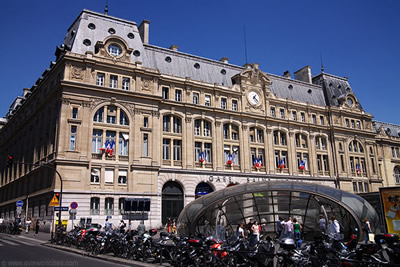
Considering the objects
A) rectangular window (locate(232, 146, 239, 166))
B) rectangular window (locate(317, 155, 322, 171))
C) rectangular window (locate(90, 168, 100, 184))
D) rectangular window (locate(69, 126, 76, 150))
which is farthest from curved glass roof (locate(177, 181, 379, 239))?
rectangular window (locate(317, 155, 322, 171))

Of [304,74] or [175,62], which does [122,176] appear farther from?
[304,74]

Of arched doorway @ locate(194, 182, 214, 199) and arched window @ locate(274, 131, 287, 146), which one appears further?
arched window @ locate(274, 131, 287, 146)

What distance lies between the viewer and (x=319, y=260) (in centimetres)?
1120

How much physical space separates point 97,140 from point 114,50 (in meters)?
11.0

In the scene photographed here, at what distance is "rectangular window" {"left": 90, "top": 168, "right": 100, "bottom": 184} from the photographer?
3703 cm

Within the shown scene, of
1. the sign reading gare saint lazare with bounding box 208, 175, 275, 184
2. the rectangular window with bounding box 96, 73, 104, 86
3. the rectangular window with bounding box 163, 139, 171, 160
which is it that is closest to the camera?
the rectangular window with bounding box 96, 73, 104, 86

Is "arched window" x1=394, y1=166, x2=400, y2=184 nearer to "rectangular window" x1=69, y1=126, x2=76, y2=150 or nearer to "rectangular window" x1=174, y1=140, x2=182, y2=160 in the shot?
"rectangular window" x1=174, y1=140, x2=182, y2=160

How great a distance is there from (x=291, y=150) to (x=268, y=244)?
42307 mm

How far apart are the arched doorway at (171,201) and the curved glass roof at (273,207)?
55.7 ft

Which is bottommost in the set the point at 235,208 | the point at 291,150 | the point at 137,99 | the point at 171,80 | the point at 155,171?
the point at 235,208

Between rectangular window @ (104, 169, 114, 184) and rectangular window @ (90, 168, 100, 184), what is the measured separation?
0.73 meters

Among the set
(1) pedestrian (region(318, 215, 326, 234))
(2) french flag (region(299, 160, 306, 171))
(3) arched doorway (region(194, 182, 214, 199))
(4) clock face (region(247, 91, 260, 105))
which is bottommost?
(1) pedestrian (region(318, 215, 326, 234))

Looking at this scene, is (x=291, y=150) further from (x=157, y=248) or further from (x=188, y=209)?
(x=157, y=248)

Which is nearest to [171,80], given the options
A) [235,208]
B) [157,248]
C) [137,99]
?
[137,99]
